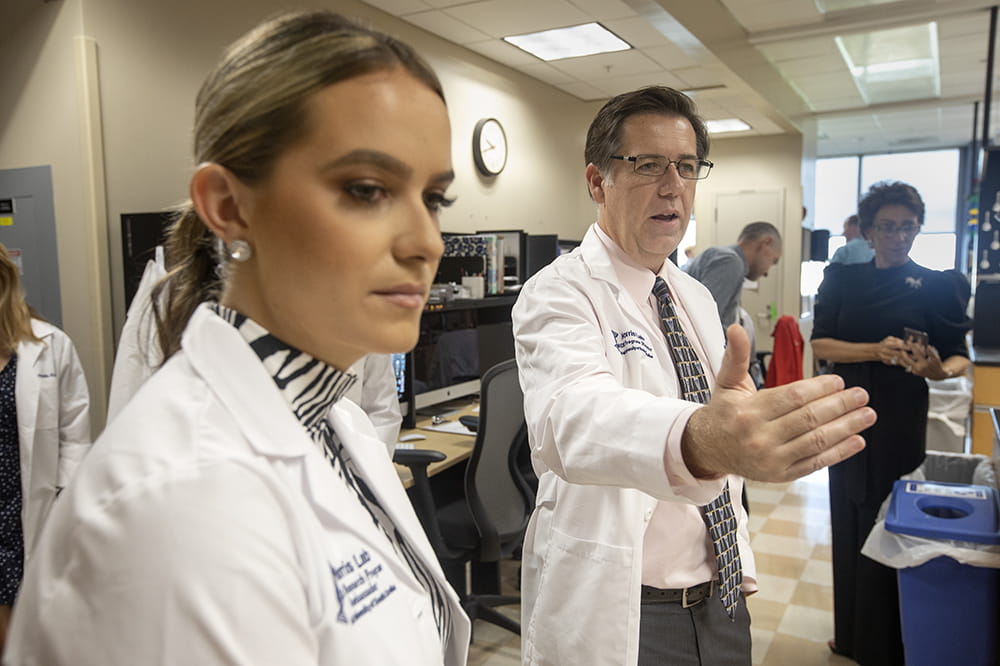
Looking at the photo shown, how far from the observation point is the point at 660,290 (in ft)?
5.04

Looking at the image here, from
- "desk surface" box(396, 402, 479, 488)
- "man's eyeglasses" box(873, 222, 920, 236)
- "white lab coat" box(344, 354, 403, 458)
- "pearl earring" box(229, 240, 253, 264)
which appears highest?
"man's eyeglasses" box(873, 222, 920, 236)

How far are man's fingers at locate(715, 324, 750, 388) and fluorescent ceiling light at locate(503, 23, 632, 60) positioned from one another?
4254 mm

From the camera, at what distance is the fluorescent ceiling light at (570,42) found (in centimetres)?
475

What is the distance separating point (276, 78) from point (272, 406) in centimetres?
29

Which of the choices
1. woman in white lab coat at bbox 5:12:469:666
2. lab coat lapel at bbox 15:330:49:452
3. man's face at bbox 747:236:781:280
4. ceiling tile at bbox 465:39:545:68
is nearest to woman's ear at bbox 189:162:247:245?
woman in white lab coat at bbox 5:12:469:666

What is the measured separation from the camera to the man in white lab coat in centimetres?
95

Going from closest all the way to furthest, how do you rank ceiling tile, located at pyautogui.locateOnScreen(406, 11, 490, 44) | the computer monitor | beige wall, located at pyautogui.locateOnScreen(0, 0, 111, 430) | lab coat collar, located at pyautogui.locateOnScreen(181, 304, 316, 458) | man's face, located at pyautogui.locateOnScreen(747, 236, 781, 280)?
lab coat collar, located at pyautogui.locateOnScreen(181, 304, 316, 458) < beige wall, located at pyautogui.locateOnScreen(0, 0, 111, 430) < the computer monitor < man's face, located at pyautogui.locateOnScreen(747, 236, 781, 280) < ceiling tile, located at pyautogui.locateOnScreen(406, 11, 490, 44)

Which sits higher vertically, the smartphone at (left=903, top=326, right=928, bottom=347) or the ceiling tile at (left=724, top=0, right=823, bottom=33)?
the ceiling tile at (left=724, top=0, right=823, bottom=33)

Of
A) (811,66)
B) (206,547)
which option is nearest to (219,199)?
(206,547)

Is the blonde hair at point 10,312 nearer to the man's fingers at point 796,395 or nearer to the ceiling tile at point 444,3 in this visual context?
the man's fingers at point 796,395

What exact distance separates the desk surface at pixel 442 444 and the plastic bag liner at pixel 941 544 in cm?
142

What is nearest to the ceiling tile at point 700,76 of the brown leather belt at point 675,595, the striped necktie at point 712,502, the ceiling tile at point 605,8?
the ceiling tile at point 605,8

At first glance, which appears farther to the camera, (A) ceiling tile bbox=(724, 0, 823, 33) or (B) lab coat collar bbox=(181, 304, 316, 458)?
(A) ceiling tile bbox=(724, 0, 823, 33)

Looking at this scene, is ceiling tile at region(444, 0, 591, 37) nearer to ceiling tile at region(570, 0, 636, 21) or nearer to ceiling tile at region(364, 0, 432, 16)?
ceiling tile at region(570, 0, 636, 21)
